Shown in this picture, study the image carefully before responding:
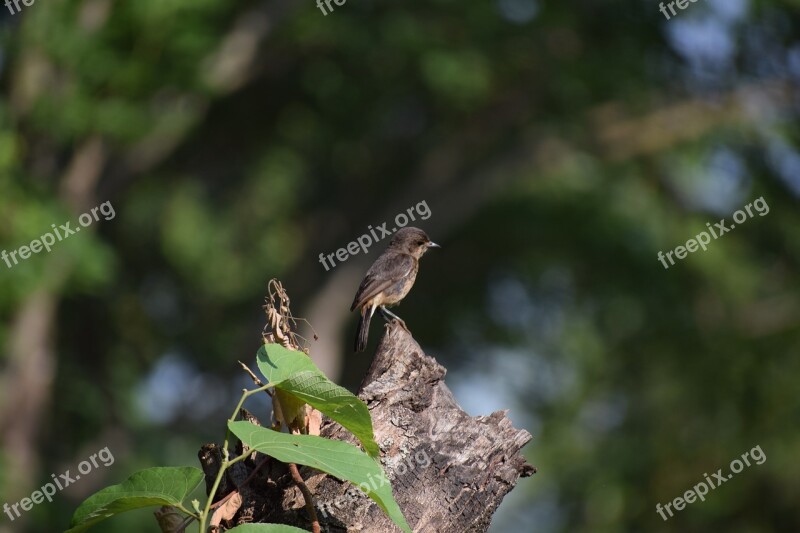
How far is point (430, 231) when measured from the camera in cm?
1920

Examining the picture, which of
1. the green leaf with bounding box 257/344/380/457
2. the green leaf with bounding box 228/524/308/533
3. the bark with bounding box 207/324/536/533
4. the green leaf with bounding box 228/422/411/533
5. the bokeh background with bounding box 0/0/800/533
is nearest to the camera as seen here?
the green leaf with bounding box 228/524/308/533

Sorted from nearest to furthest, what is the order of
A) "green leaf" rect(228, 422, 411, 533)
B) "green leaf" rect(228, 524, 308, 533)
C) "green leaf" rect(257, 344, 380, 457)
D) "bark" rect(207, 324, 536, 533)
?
"green leaf" rect(228, 524, 308, 533), "green leaf" rect(228, 422, 411, 533), "green leaf" rect(257, 344, 380, 457), "bark" rect(207, 324, 536, 533)

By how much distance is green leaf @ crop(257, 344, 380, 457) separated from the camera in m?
3.15

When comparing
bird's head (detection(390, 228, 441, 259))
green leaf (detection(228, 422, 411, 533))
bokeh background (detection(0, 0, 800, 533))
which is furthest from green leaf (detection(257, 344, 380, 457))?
bokeh background (detection(0, 0, 800, 533))

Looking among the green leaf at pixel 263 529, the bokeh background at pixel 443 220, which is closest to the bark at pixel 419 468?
the green leaf at pixel 263 529

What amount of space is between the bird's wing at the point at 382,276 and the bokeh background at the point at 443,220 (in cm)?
546

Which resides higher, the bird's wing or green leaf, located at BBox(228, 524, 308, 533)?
the bird's wing

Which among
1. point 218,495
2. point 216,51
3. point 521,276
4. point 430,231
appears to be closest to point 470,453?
point 218,495

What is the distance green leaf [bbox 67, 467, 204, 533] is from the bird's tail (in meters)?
4.95

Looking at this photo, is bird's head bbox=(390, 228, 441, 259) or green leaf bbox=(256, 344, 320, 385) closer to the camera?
green leaf bbox=(256, 344, 320, 385)

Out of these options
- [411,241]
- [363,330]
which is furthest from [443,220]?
[363,330]

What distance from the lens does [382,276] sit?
26.8 ft

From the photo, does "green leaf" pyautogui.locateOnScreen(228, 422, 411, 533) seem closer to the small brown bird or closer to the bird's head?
the small brown bird

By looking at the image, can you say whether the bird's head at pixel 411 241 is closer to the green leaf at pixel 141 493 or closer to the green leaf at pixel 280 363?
the green leaf at pixel 280 363
